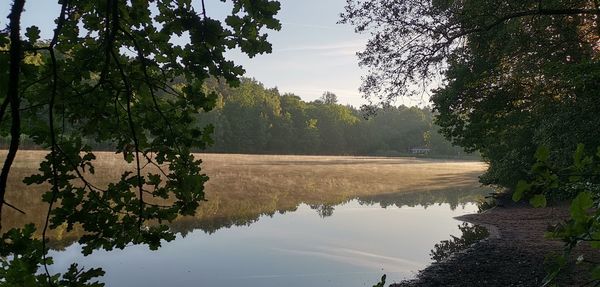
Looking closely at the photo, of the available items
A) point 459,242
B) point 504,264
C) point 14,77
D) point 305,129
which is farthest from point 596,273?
point 305,129

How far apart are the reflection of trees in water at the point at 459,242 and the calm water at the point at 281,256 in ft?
1.15

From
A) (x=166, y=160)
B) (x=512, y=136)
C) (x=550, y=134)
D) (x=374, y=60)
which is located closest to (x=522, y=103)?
(x=512, y=136)

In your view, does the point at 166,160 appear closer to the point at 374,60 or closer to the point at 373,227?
the point at 374,60

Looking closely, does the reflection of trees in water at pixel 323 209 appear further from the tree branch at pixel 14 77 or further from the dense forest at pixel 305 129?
the dense forest at pixel 305 129

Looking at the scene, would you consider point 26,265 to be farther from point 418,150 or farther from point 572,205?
point 418,150

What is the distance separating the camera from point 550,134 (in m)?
12.0

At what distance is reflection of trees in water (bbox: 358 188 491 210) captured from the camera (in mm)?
27969

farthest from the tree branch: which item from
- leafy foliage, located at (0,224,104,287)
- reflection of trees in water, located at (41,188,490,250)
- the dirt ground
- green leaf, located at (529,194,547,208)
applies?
reflection of trees in water, located at (41,188,490,250)

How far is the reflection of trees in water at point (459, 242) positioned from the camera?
571 inches

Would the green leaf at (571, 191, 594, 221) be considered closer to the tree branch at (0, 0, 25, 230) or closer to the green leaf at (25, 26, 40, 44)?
the tree branch at (0, 0, 25, 230)

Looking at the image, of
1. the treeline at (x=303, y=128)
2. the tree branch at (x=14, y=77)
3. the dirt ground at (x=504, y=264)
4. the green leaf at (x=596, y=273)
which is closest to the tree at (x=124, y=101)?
the tree branch at (x=14, y=77)

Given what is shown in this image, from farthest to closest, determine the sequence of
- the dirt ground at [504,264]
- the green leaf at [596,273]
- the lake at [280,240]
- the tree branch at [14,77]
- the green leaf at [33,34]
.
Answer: the lake at [280,240]
the dirt ground at [504,264]
the green leaf at [33,34]
the tree branch at [14,77]
the green leaf at [596,273]

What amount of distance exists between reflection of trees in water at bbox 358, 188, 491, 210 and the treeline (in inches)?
2173

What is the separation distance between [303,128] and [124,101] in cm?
10801
